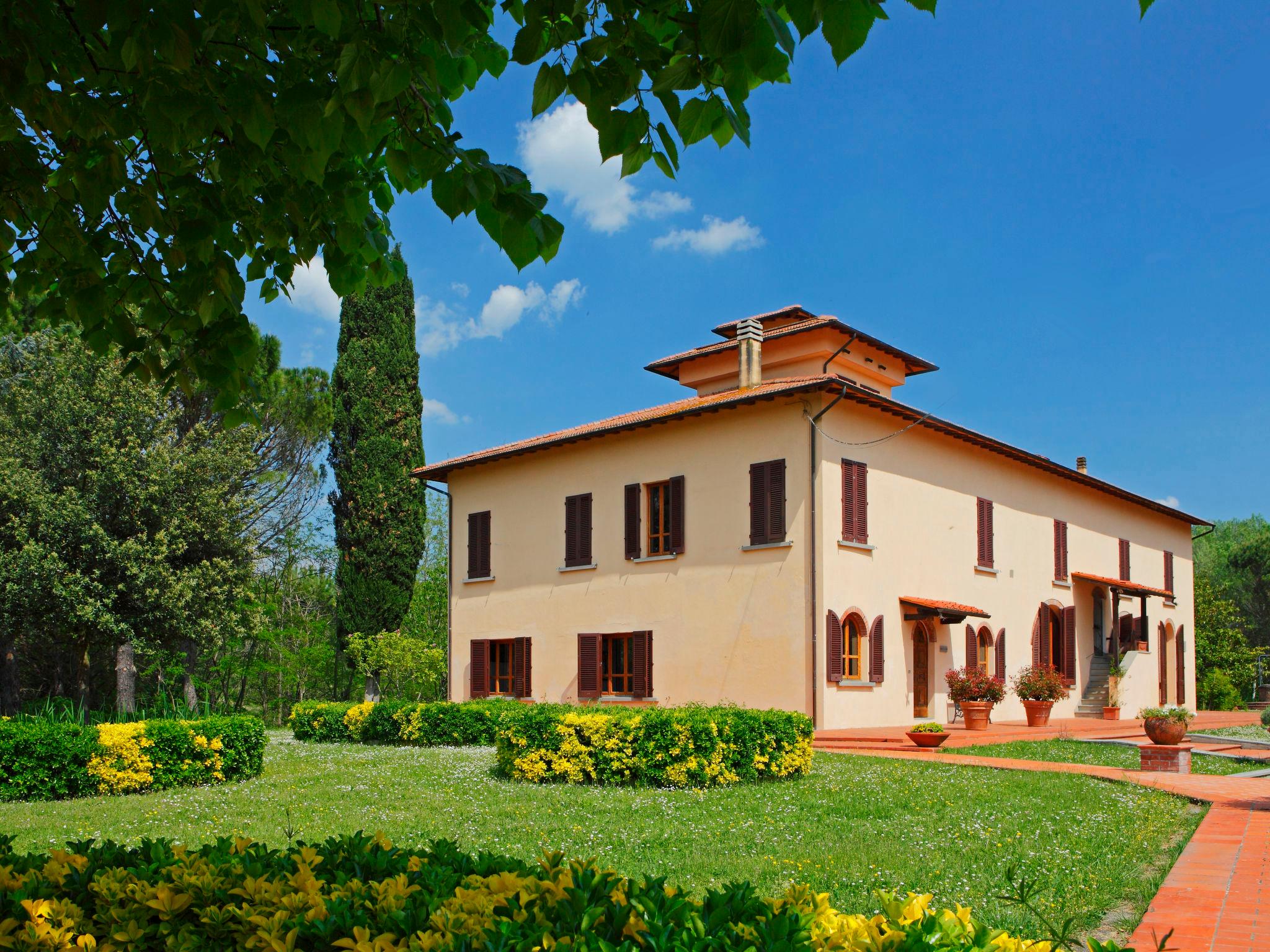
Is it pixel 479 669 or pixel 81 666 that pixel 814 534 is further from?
pixel 81 666

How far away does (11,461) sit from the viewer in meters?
21.3

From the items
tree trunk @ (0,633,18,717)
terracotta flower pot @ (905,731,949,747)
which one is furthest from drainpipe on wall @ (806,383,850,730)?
tree trunk @ (0,633,18,717)

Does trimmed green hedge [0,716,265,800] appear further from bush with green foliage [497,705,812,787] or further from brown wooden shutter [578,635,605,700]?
brown wooden shutter [578,635,605,700]

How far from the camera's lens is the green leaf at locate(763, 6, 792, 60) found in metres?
2.52

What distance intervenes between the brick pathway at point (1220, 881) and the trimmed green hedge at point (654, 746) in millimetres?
4124

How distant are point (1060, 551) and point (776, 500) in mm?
9932

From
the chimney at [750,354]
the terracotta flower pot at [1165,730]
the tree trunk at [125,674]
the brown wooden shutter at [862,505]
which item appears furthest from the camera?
the tree trunk at [125,674]

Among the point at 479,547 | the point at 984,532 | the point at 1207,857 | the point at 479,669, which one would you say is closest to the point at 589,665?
the point at 479,669

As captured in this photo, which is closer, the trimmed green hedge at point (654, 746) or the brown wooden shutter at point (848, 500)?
the trimmed green hedge at point (654, 746)

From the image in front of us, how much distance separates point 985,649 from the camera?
22.0 metres

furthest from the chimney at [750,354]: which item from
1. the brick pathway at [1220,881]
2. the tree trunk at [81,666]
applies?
the tree trunk at [81,666]

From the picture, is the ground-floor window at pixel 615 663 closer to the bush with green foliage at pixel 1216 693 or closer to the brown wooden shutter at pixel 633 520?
the brown wooden shutter at pixel 633 520

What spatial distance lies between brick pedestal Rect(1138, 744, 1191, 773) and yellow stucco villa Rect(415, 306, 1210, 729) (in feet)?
18.8

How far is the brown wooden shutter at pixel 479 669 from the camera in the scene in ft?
78.3
